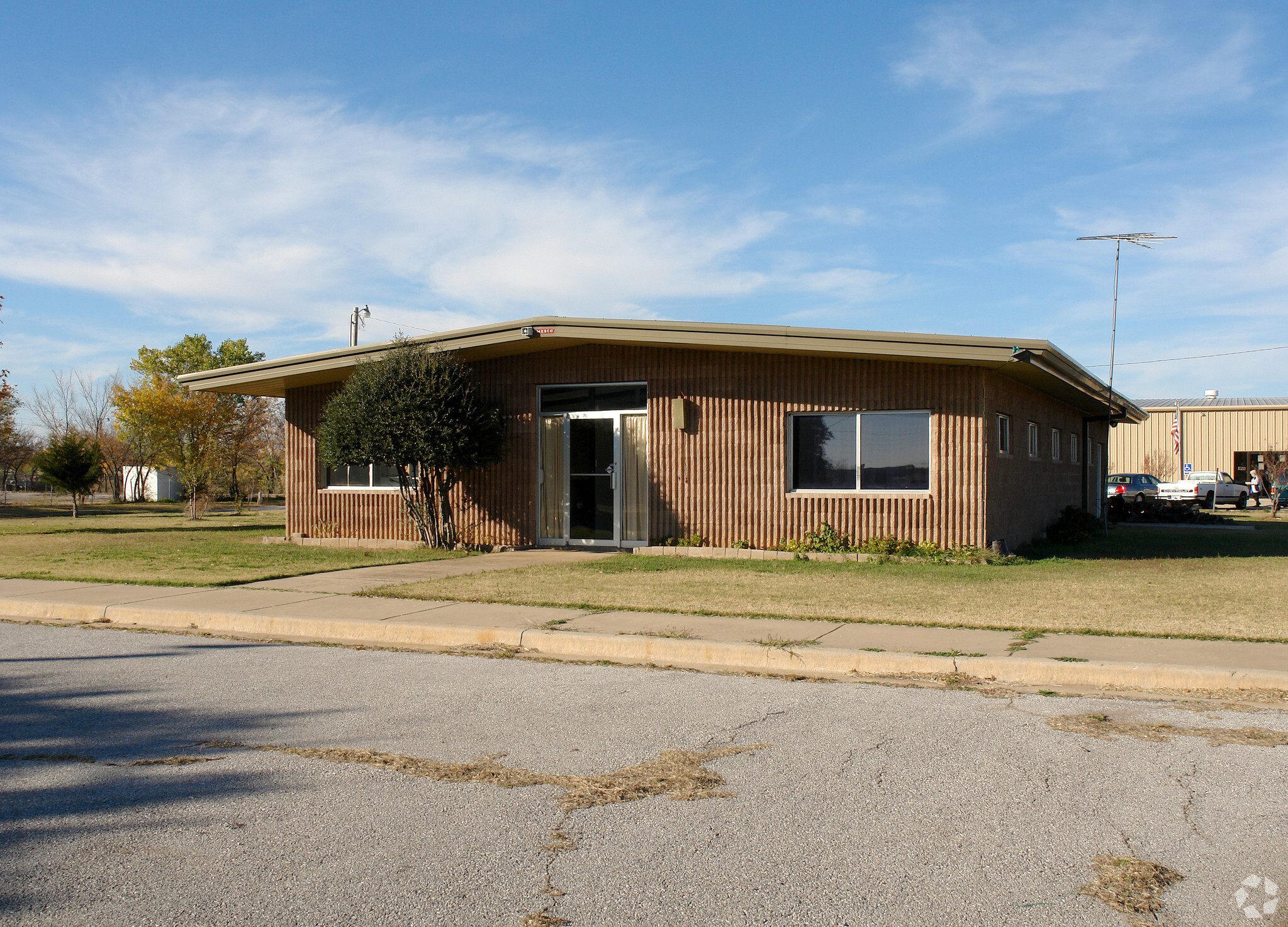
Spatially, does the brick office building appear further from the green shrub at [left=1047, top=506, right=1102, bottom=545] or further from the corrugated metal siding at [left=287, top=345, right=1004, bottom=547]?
the green shrub at [left=1047, top=506, right=1102, bottom=545]

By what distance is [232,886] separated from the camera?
12.0 ft

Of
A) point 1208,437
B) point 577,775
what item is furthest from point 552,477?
point 1208,437

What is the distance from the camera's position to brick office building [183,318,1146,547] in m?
14.5

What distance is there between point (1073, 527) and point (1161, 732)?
597 inches

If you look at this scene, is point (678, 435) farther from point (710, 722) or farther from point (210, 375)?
point (710, 722)

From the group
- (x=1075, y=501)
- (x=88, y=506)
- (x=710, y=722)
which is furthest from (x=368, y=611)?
(x=88, y=506)

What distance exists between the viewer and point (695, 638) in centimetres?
827

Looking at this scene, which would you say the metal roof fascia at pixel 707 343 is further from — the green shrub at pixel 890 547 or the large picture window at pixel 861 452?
the green shrub at pixel 890 547

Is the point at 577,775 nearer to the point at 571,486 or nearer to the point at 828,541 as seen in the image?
the point at 828,541

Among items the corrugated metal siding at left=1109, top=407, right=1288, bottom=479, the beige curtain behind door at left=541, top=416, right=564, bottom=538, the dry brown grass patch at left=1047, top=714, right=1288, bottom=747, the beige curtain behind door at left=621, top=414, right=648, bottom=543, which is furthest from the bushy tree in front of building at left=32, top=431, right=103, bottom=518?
the corrugated metal siding at left=1109, top=407, right=1288, bottom=479

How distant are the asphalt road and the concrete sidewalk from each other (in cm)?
62

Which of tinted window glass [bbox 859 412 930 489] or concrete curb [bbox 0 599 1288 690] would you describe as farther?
tinted window glass [bbox 859 412 930 489]

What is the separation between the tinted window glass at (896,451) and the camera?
14.7m

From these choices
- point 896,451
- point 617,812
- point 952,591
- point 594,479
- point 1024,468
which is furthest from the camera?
point 1024,468
